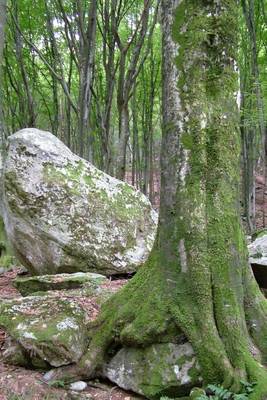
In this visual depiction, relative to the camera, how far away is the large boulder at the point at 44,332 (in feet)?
11.2

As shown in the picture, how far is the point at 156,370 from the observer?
10.5 ft

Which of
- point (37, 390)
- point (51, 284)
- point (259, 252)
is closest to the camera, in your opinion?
point (37, 390)

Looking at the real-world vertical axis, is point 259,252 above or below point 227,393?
above

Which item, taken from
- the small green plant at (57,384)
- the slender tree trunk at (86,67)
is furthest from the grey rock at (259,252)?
the slender tree trunk at (86,67)

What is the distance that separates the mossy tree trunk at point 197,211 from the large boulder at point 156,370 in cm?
10

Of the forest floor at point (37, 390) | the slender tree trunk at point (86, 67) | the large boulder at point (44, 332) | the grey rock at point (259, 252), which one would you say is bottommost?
the forest floor at point (37, 390)

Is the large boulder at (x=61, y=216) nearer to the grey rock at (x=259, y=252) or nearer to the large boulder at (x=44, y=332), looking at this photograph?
the grey rock at (x=259, y=252)

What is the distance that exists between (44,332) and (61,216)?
2.83 meters

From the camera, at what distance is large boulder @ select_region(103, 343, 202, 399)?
3100 mm

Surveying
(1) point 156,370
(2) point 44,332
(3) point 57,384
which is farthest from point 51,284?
(1) point 156,370

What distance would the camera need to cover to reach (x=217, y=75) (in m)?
3.45

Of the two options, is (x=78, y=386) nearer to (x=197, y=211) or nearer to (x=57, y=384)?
(x=57, y=384)

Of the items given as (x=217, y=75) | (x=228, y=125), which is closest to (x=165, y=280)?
(x=228, y=125)

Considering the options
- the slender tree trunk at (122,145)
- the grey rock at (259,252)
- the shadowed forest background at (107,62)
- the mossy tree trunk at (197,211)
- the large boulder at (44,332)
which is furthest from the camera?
the slender tree trunk at (122,145)
